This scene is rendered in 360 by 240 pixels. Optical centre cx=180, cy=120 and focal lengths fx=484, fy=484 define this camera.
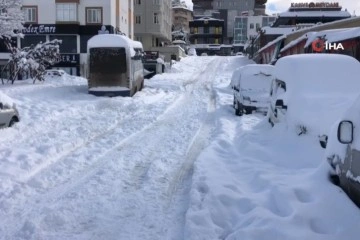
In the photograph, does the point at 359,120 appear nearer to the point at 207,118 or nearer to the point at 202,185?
the point at 202,185

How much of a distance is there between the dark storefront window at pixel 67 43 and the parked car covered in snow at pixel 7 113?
33.2 meters

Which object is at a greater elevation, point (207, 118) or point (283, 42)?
point (283, 42)

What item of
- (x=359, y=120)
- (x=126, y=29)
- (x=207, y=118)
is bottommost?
(x=207, y=118)

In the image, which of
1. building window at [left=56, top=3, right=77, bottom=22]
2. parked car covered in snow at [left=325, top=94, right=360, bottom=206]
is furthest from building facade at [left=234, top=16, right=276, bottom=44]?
parked car covered in snow at [left=325, top=94, right=360, bottom=206]

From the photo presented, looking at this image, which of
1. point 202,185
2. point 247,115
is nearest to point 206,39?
point 247,115

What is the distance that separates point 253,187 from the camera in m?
7.83

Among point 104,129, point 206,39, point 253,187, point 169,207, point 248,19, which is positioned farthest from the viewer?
point 206,39

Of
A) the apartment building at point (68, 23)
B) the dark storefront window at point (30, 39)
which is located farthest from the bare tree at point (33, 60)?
the dark storefront window at point (30, 39)

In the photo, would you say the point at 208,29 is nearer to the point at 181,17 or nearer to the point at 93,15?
the point at 181,17

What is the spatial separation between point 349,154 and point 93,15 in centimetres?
4403

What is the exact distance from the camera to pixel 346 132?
16.3ft

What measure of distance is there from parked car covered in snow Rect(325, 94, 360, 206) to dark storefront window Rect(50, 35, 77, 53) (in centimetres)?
4383

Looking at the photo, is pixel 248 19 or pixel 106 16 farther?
pixel 248 19

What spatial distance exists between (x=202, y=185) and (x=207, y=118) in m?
9.81
